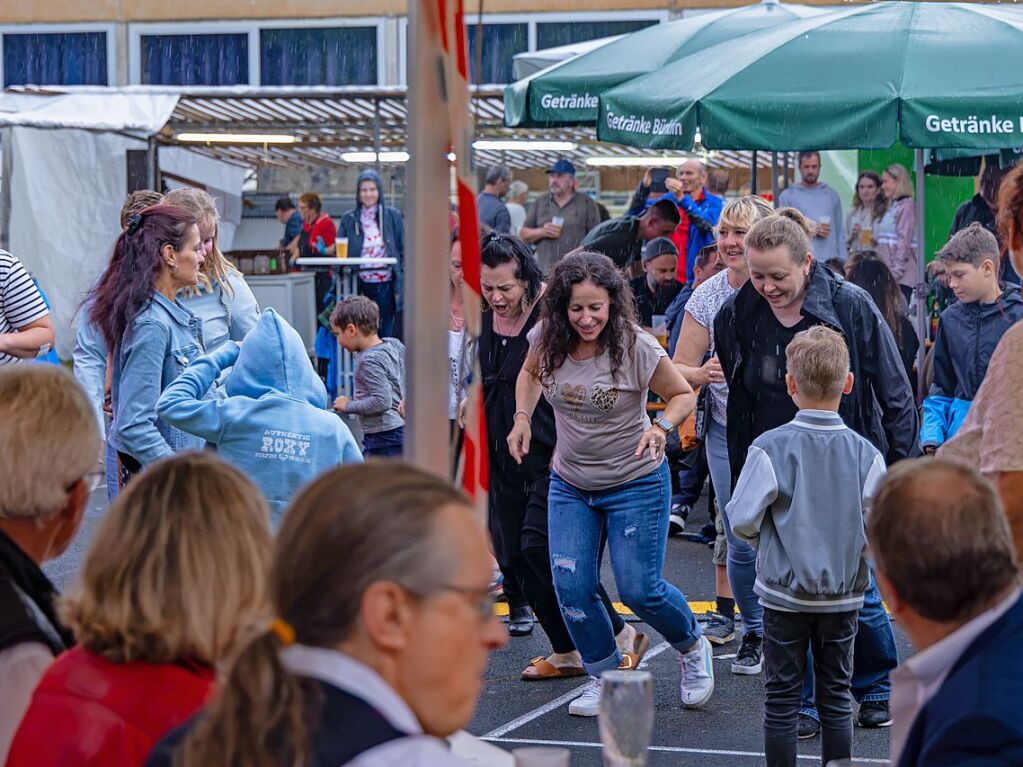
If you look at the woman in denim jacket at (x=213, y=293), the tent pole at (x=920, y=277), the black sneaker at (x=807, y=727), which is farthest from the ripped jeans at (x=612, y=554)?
the tent pole at (x=920, y=277)

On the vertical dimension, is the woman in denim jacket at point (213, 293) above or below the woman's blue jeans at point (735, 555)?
above

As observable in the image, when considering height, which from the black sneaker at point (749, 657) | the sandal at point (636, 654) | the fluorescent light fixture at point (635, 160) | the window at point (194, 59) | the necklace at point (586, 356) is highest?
the window at point (194, 59)

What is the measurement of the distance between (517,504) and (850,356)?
1786 mm

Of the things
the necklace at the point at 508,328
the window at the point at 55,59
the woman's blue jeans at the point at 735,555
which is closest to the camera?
the woman's blue jeans at the point at 735,555

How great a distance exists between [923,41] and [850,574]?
5.68 meters

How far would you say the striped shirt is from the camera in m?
6.41

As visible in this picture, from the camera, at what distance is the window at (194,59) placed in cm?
2586

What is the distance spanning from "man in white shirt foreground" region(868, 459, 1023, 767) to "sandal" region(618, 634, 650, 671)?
394 cm

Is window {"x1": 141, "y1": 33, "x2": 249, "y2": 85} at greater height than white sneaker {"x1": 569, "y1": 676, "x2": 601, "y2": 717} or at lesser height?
greater

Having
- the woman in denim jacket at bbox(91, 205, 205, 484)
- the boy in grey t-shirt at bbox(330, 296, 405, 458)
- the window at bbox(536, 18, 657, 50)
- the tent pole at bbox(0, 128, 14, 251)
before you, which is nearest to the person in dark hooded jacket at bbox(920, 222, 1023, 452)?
the boy in grey t-shirt at bbox(330, 296, 405, 458)

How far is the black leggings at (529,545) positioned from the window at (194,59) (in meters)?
20.0

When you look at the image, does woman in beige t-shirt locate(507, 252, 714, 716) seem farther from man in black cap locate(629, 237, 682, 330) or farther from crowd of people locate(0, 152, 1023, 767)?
man in black cap locate(629, 237, 682, 330)

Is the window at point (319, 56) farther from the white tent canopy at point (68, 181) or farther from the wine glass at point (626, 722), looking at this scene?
the wine glass at point (626, 722)

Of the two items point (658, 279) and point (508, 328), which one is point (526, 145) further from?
point (508, 328)
